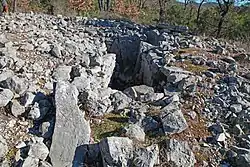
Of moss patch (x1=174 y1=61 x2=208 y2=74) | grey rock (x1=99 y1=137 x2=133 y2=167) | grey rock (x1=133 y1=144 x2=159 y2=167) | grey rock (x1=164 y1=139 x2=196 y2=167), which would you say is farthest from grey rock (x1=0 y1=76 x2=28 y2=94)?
moss patch (x1=174 y1=61 x2=208 y2=74)

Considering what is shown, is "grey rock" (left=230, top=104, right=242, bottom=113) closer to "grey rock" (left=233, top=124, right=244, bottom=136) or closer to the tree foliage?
"grey rock" (left=233, top=124, right=244, bottom=136)

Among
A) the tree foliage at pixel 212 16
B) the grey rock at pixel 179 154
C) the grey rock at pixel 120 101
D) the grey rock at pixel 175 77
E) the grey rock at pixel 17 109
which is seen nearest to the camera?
the grey rock at pixel 179 154

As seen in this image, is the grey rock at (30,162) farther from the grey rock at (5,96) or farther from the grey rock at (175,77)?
the grey rock at (175,77)

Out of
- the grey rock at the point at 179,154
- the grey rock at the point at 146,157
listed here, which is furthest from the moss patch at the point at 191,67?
the grey rock at the point at 146,157

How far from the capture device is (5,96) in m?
6.79

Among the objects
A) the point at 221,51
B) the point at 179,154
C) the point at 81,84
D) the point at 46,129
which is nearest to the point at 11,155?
the point at 46,129

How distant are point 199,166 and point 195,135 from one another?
85 centimetres

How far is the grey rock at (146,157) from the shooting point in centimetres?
588

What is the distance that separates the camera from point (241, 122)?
750 cm

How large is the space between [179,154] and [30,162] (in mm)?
2377

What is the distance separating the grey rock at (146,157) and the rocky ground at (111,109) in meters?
0.02

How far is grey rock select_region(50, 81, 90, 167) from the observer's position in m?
6.06

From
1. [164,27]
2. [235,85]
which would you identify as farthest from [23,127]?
[164,27]

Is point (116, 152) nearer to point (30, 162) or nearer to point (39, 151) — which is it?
point (39, 151)
